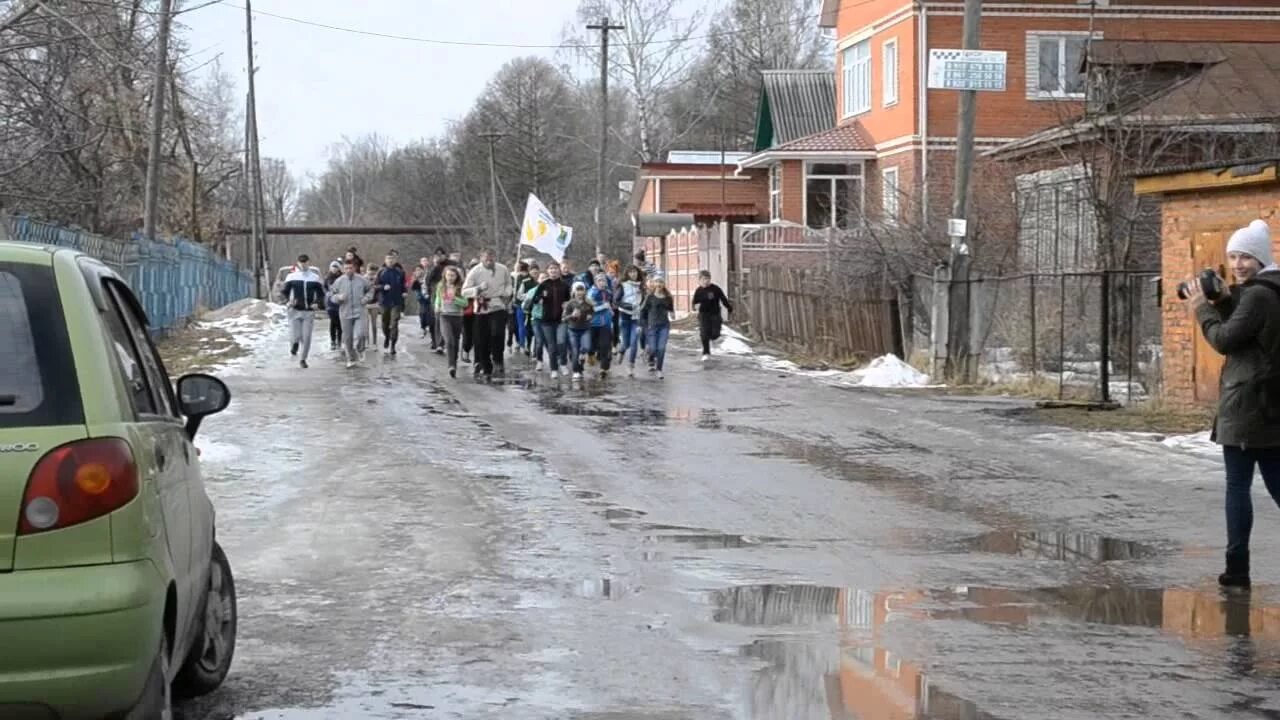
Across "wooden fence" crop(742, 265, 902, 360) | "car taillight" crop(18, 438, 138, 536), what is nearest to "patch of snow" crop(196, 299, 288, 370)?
"wooden fence" crop(742, 265, 902, 360)

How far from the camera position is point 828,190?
150 ft

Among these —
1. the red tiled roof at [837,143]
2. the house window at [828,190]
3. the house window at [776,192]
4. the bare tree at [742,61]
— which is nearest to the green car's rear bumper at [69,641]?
the house window at [828,190]

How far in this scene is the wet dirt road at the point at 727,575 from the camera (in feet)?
21.2

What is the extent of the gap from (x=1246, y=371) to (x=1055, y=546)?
2.08 meters

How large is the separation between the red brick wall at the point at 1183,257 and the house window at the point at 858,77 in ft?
87.5

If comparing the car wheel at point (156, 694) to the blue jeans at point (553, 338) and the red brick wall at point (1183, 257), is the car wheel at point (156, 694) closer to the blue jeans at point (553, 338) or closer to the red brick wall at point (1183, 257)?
the red brick wall at point (1183, 257)

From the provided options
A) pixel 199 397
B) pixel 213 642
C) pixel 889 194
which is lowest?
pixel 213 642

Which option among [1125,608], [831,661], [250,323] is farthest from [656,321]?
[831,661]

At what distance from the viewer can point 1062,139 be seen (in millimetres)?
27609

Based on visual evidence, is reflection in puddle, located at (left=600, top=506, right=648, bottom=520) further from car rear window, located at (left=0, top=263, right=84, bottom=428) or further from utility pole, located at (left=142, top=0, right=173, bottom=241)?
utility pole, located at (left=142, top=0, right=173, bottom=241)

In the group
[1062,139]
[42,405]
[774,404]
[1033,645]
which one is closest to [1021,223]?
[1062,139]

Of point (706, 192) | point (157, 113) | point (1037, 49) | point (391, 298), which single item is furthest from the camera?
point (706, 192)

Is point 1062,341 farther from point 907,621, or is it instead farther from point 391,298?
point 907,621

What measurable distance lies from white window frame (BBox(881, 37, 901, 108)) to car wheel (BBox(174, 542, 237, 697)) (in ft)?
122
